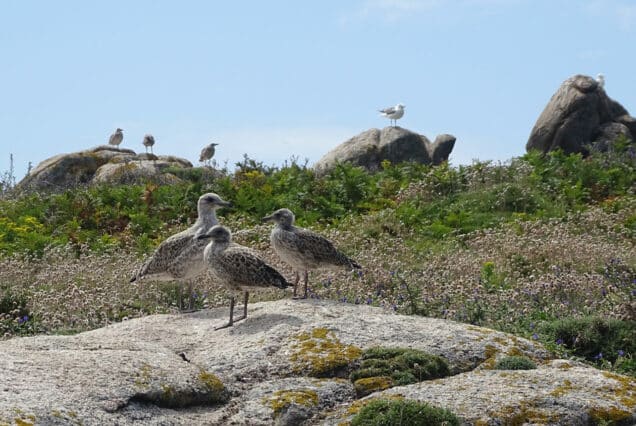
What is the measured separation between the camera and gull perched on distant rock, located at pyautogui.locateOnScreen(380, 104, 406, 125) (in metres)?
42.3

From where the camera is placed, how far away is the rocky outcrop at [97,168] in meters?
29.4

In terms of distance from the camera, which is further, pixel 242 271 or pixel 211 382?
pixel 242 271

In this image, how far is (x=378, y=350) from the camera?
921 cm

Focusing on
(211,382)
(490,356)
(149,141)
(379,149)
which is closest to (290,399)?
(211,382)

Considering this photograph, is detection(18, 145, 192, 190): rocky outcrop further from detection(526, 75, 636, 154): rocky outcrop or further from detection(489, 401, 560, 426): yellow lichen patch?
detection(489, 401, 560, 426): yellow lichen patch

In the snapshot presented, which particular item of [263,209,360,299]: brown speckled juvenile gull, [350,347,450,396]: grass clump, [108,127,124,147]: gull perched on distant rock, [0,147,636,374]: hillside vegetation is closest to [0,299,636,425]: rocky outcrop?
[350,347,450,396]: grass clump

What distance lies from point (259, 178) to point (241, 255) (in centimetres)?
1392

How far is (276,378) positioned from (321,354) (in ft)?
1.71

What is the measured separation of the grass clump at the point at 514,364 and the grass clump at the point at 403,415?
60.6 inches

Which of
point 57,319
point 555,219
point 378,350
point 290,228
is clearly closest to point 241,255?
point 290,228

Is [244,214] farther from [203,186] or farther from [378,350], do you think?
[378,350]

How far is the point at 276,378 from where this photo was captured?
900 cm

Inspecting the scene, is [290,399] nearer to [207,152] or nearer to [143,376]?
[143,376]

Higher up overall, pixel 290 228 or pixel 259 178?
pixel 259 178
